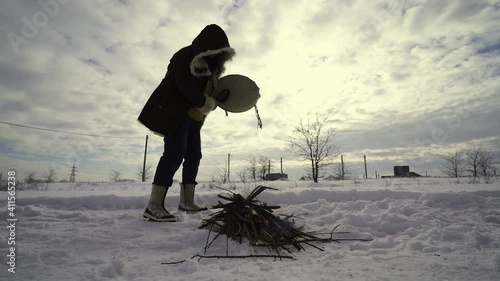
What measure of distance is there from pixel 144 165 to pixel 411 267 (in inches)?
1228

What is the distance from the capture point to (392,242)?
2.07 m

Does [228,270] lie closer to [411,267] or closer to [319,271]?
[319,271]

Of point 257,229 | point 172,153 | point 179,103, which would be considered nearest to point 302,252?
point 257,229

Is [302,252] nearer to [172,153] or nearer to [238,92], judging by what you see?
[172,153]

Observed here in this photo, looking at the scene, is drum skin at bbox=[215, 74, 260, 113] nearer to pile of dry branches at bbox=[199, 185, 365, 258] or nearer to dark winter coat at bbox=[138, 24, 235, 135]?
dark winter coat at bbox=[138, 24, 235, 135]

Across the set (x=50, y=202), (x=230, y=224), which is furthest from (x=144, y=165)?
(x=230, y=224)

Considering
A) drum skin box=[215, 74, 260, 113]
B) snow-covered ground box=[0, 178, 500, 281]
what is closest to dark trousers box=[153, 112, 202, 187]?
snow-covered ground box=[0, 178, 500, 281]

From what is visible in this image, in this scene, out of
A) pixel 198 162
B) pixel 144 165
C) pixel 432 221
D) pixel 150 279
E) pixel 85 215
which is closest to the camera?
pixel 150 279

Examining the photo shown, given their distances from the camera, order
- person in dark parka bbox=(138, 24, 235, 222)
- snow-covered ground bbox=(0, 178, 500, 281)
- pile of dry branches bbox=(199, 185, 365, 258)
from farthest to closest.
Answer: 1. person in dark parka bbox=(138, 24, 235, 222)
2. pile of dry branches bbox=(199, 185, 365, 258)
3. snow-covered ground bbox=(0, 178, 500, 281)

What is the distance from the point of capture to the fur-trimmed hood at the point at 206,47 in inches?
112

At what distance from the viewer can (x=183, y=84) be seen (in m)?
2.78

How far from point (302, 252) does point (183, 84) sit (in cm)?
188

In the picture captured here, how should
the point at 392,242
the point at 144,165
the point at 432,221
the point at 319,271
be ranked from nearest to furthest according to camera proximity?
the point at 319,271
the point at 392,242
the point at 432,221
the point at 144,165

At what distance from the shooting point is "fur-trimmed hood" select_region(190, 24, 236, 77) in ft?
9.37
